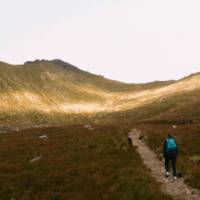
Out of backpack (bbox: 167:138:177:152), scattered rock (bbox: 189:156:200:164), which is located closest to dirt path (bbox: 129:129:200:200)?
backpack (bbox: 167:138:177:152)

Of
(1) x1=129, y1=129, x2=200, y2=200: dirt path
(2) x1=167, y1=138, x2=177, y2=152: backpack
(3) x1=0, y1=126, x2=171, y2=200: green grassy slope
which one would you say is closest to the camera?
(1) x1=129, y1=129, x2=200, y2=200: dirt path

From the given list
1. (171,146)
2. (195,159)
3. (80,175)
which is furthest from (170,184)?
(195,159)

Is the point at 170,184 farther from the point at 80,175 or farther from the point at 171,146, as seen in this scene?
the point at 80,175

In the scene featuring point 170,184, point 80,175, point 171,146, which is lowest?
point 80,175

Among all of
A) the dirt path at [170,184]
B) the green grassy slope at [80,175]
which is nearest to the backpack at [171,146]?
the dirt path at [170,184]

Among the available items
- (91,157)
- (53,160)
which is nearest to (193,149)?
A: (91,157)

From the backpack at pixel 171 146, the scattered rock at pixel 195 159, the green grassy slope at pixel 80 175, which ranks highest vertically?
the backpack at pixel 171 146

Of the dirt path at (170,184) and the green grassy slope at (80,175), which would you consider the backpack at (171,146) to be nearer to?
the dirt path at (170,184)

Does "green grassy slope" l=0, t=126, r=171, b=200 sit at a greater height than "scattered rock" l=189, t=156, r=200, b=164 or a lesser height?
lesser

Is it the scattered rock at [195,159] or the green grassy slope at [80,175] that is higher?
the scattered rock at [195,159]

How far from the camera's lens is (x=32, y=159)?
120ft

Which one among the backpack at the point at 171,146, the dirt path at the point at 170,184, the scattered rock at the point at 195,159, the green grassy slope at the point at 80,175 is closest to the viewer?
the dirt path at the point at 170,184

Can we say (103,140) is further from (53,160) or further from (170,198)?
(170,198)

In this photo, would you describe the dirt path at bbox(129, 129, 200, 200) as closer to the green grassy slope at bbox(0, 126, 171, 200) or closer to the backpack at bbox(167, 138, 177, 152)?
the green grassy slope at bbox(0, 126, 171, 200)
